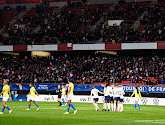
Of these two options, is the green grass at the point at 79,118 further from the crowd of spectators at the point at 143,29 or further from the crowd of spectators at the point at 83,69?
the crowd of spectators at the point at 143,29

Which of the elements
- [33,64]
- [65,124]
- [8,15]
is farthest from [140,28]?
[65,124]

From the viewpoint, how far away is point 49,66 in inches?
1982

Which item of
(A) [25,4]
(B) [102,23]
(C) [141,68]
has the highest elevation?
(A) [25,4]

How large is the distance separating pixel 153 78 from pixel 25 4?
103 feet

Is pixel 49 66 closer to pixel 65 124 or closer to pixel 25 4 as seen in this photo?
pixel 25 4

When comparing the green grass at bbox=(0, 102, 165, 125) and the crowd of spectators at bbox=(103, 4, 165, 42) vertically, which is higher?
the crowd of spectators at bbox=(103, 4, 165, 42)

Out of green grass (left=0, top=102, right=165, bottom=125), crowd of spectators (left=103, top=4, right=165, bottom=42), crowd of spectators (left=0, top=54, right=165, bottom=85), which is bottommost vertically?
green grass (left=0, top=102, right=165, bottom=125)

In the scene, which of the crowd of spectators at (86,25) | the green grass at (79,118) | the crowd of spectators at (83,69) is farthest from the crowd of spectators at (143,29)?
the green grass at (79,118)

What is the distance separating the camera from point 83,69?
48062 mm

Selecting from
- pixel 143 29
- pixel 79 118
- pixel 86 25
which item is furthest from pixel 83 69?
pixel 79 118

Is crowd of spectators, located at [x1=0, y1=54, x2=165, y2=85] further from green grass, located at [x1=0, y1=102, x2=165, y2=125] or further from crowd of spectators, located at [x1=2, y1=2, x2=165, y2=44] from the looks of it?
green grass, located at [x1=0, y1=102, x2=165, y2=125]

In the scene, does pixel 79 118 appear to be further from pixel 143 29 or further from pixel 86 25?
pixel 86 25

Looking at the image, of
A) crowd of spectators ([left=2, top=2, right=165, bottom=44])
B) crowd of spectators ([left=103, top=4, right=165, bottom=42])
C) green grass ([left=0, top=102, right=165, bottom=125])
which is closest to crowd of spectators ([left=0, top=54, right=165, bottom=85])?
crowd of spectators ([left=103, top=4, right=165, bottom=42])

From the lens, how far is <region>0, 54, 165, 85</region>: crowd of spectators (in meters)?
43.0
